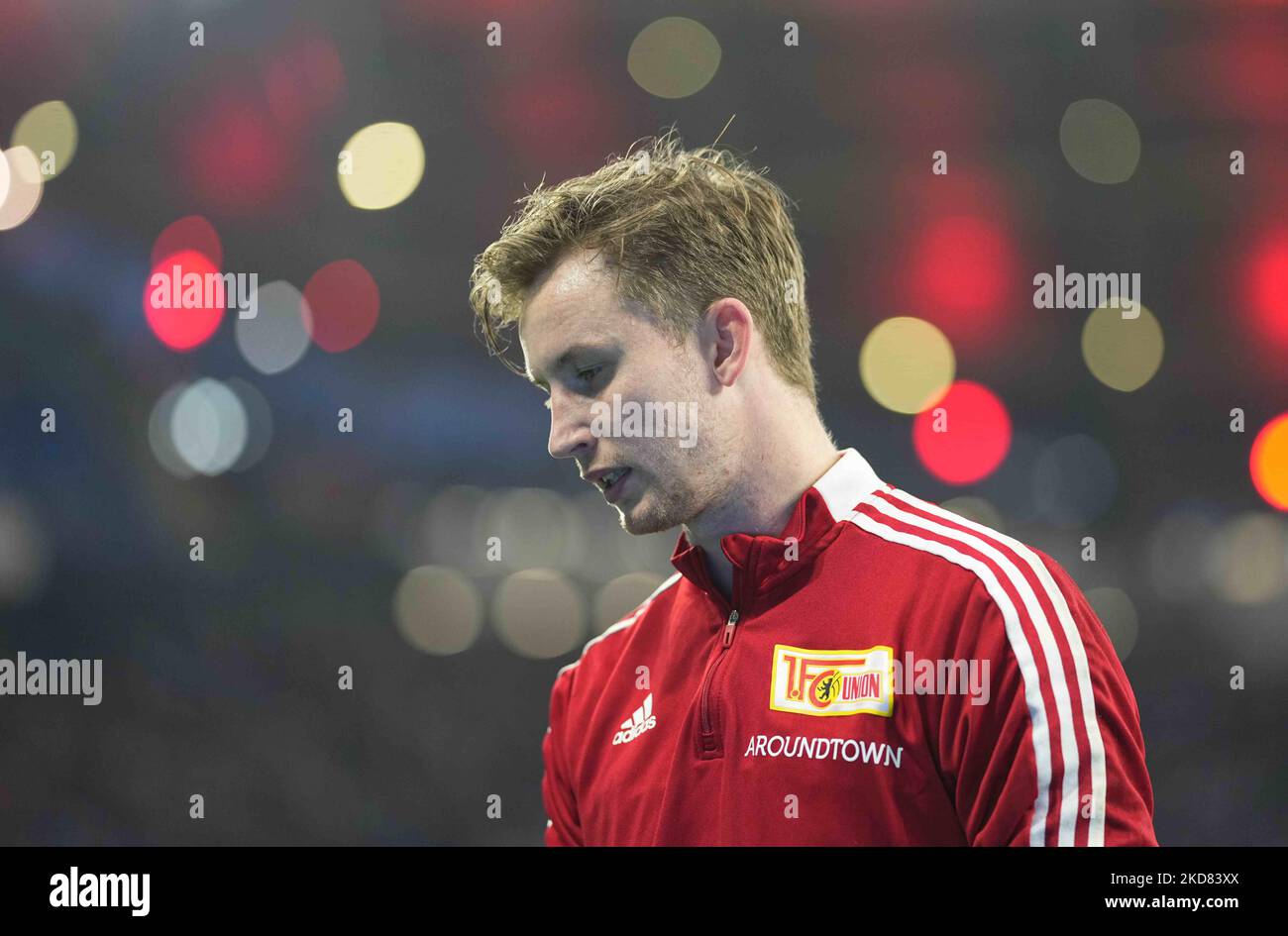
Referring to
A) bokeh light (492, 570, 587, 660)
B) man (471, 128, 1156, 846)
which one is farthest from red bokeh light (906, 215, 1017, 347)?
man (471, 128, 1156, 846)

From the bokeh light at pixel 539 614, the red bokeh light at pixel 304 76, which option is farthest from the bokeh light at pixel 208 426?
the bokeh light at pixel 539 614

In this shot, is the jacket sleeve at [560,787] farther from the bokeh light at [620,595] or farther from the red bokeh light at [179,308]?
the red bokeh light at [179,308]

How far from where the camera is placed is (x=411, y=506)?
13.0 ft

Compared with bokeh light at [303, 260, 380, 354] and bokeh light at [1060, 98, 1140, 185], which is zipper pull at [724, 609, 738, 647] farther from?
bokeh light at [1060, 98, 1140, 185]

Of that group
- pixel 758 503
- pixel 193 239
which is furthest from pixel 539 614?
pixel 758 503

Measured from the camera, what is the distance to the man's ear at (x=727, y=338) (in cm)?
172

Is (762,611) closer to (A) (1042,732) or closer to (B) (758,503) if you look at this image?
(B) (758,503)

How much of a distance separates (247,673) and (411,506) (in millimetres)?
791

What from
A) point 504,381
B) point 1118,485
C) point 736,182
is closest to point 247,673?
point 504,381

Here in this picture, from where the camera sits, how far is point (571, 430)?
1.70 metres

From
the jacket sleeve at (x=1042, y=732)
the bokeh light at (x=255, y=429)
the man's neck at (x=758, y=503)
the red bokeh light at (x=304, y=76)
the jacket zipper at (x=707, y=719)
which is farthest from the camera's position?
the bokeh light at (x=255, y=429)

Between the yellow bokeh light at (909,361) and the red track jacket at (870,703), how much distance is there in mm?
2151
